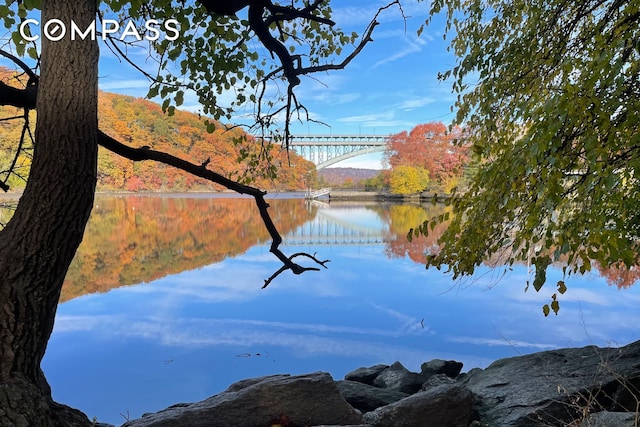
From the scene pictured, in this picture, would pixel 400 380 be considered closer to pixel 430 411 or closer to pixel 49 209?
pixel 430 411

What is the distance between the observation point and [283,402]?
2.68m

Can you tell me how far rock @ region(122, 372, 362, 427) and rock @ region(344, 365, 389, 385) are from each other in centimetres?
231

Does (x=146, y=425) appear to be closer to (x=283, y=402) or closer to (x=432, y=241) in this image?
(x=283, y=402)

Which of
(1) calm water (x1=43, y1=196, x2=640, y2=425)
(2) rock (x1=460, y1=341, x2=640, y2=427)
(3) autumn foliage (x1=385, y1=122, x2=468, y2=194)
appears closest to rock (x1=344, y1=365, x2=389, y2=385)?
(1) calm water (x1=43, y1=196, x2=640, y2=425)

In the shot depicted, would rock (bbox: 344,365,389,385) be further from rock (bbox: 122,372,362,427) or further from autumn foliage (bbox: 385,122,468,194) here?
autumn foliage (bbox: 385,122,468,194)

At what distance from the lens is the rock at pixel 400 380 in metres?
4.42

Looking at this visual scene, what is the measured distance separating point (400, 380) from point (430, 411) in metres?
1.81

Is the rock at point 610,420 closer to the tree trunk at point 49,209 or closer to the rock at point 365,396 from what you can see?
the rock at point 365,396

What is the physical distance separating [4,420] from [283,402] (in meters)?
1.53

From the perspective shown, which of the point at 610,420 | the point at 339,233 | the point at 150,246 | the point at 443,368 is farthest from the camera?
the point at 339,233

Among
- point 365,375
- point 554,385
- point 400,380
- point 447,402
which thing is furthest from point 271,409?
point 365,375

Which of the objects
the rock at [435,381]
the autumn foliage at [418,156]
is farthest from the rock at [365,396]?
the autumn foliage at [418,156]

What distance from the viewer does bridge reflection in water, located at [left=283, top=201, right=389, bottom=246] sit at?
18438 millimetres

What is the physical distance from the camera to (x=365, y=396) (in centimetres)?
382
